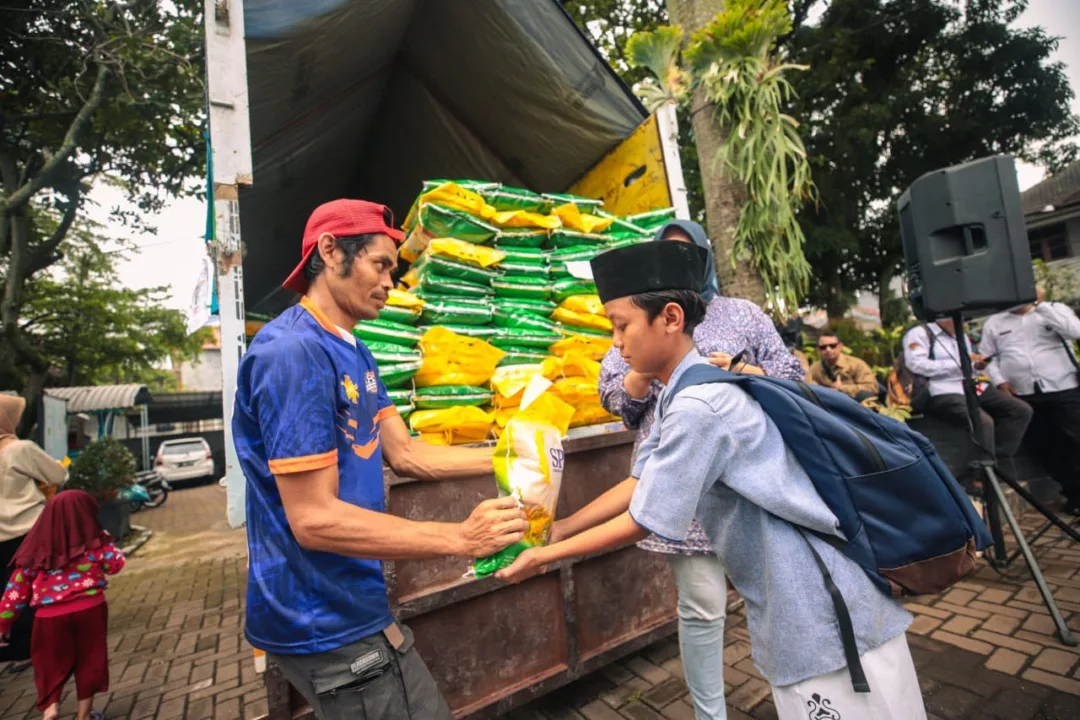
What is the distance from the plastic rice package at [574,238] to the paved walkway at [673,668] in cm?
256

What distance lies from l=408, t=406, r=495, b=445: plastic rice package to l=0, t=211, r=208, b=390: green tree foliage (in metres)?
14.3

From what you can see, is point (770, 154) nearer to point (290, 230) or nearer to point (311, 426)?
point (311, 426)

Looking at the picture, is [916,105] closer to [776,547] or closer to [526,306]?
[526,306]

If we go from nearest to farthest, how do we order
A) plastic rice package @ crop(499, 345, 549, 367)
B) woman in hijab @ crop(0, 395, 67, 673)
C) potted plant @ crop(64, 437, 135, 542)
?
plastic rice package @ crop(499, 345, 549, 367) → woman in hijab @ crop(0, 395, 67, 673) → potted plant @ crop(64, 437, 135, 542)

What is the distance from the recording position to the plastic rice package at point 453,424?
2.52m

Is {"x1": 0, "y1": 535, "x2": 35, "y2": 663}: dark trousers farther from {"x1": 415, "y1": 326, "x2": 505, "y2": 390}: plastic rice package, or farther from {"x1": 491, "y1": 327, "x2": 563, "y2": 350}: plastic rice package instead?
{"x1": 491, "y1": 327, "x2": 563, "y2": 350}: plastic rice package

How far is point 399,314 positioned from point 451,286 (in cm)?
35

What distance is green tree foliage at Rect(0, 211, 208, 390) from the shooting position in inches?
563

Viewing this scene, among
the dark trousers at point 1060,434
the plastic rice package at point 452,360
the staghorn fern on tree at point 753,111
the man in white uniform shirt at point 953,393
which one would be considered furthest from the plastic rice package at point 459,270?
the dark trousers at point 1060,434

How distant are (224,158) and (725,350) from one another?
225 cm

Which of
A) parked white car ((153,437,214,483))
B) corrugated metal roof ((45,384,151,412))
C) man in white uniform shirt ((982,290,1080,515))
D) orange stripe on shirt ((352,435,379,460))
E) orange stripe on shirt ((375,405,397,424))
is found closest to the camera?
orange stripe on shirt ((352,435,379,460))

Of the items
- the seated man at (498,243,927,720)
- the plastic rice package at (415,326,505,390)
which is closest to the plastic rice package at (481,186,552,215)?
the plastic rice package at (415,326,505,390)

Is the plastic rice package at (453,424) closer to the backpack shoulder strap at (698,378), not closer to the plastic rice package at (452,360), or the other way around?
the plastic rice package at (452,360)

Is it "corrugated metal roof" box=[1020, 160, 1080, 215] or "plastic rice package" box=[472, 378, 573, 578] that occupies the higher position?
"corrugated metal roof" box=[1020, 160, 1080, 215]
